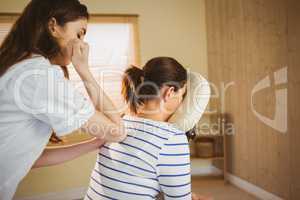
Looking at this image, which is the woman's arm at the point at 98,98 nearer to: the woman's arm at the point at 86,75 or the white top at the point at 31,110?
the woman's arm at the point at 86,75

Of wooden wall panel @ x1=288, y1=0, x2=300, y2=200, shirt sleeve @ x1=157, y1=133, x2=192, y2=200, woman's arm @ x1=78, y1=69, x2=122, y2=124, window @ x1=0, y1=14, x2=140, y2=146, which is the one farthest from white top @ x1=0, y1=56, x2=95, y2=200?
window @ x1=0, y1=14, x2=140, y2=146

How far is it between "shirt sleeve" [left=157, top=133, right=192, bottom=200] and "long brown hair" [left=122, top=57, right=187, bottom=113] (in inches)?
8.3

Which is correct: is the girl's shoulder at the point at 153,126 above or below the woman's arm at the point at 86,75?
A: below

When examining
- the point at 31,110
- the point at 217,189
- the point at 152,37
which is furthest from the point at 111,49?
the point at 31,110

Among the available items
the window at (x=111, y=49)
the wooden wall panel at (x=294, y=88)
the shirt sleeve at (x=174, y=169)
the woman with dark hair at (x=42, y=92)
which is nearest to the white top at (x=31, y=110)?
the woman with dark hair at (x=42, y=92)

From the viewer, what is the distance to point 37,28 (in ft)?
3.31

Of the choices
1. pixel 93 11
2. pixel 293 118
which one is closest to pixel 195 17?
pixel 93 11

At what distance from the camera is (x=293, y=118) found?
2.75 metres

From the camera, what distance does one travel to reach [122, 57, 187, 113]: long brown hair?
1.13 meters

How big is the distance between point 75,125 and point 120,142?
0.18 metres

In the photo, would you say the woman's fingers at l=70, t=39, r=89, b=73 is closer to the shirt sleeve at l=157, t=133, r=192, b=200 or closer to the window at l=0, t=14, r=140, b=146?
the shirt sleeve at l=157, t=133, r=192, b=200

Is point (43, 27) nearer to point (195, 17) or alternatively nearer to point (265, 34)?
point (265, 34)

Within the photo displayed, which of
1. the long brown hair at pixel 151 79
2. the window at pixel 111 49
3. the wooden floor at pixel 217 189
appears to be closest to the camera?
the long brown hair at pixel 151 79

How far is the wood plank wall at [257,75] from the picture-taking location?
2760 mm
